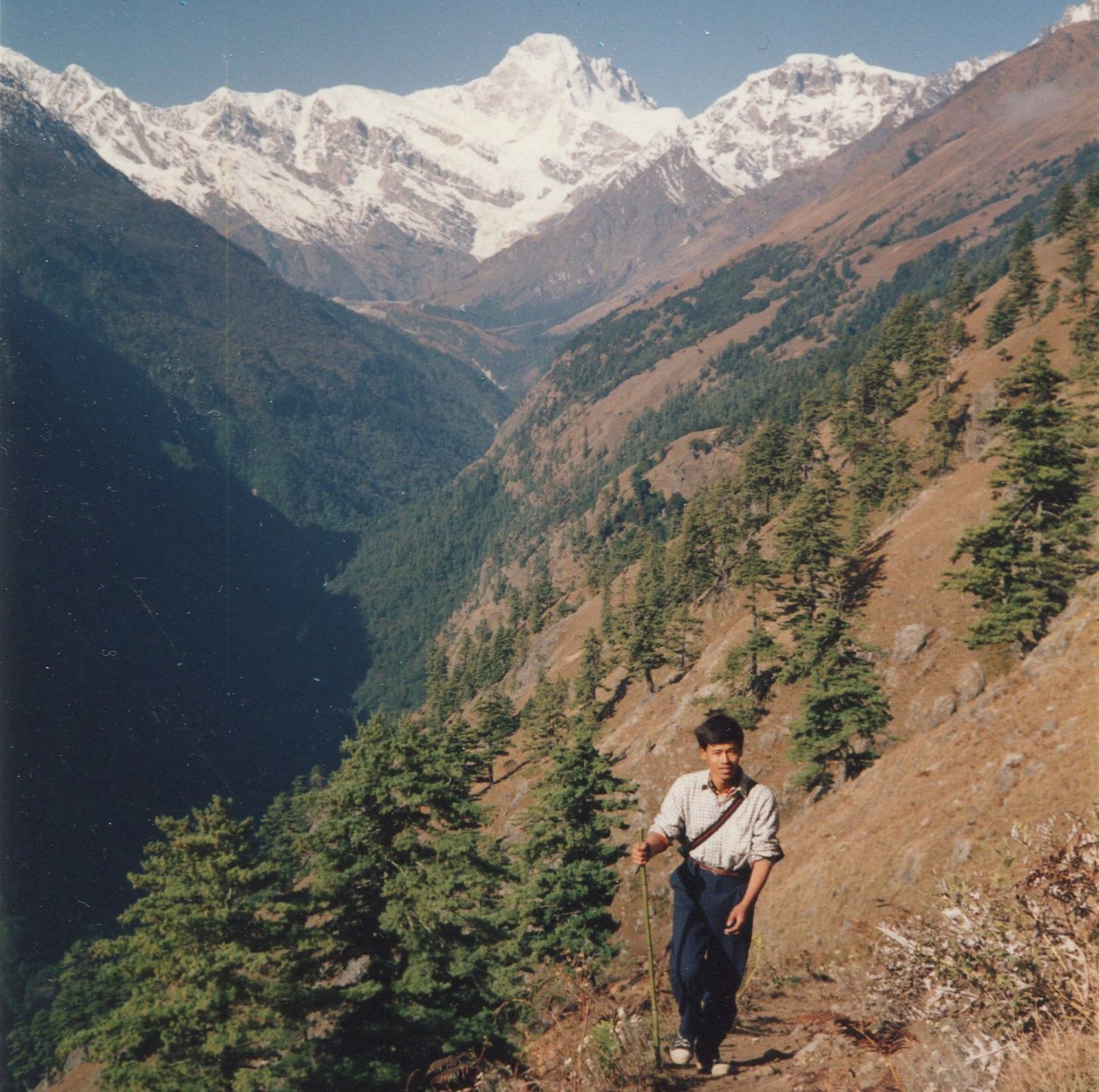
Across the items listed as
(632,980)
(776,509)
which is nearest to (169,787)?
(776,509)

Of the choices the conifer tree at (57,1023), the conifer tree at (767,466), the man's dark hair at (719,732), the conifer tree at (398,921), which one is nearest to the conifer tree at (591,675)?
the conifer tree at (767,466)

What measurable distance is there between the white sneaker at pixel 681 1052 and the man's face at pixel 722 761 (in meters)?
2.75

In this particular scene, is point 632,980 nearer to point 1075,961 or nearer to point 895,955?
point 895,955

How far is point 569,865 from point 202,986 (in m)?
12.0

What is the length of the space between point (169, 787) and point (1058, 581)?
214 metres

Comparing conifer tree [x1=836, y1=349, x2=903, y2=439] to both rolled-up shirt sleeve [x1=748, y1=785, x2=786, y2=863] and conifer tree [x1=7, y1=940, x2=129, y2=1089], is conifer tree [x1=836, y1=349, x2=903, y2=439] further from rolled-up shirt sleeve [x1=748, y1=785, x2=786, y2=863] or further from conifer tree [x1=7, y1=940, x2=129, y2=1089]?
conifer tree [x1=7, y1=940, x2=129, y2=1089]

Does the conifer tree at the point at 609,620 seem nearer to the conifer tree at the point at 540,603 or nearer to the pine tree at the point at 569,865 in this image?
the conifer tree at the point at 540,603

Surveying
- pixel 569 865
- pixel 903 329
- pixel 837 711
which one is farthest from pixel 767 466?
pixel 569 865

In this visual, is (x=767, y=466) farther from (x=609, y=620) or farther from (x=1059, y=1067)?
(x=1059, y=1067)

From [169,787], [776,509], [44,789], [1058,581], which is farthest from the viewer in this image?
[169,787]

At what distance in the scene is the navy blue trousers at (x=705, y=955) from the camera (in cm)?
703

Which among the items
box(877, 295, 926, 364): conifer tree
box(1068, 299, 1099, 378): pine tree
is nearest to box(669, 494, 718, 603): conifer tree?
box(877, 295, 926, 364): conifer tree

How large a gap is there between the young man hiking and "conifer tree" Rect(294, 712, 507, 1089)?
13.6 meters

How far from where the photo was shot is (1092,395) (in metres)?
52.7
